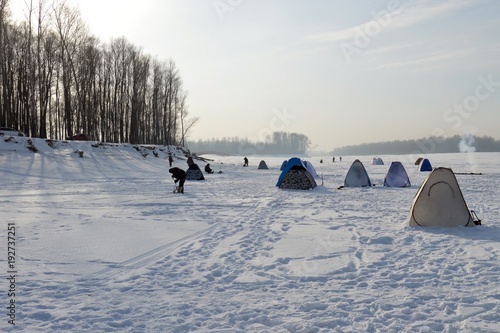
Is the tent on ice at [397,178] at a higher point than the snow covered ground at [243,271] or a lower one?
higher

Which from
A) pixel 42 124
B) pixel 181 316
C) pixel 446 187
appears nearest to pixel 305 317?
pixel 181 316

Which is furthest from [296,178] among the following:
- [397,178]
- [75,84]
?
[75,84]

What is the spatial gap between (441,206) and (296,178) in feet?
33.2

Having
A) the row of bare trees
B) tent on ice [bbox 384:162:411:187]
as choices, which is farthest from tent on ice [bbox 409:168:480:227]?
the row of bare trees

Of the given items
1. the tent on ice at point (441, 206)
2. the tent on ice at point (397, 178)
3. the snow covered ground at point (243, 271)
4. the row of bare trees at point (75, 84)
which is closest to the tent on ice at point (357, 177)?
the tent on ice at point (397, 178)

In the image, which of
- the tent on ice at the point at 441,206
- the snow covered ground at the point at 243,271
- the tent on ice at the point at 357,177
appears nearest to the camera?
the snow covered ground at the point at 243,271

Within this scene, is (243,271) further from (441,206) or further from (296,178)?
(296,178)

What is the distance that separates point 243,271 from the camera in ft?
17.7

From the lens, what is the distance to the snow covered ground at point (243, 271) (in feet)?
12.2

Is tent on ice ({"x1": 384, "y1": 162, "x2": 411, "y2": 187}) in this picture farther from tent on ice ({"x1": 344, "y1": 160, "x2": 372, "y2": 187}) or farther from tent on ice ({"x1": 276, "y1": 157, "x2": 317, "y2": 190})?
tent on ice ({"x1": 276, "y1": 157, "x2": 317, "y2": 190})

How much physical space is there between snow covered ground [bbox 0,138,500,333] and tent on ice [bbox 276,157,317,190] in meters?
7.38

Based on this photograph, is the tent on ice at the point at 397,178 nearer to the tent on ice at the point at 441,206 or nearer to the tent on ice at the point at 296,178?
the tent on ice at the point at 296,178

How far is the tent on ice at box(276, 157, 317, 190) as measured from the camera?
60.3ft

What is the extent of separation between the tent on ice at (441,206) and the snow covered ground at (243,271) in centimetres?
37
